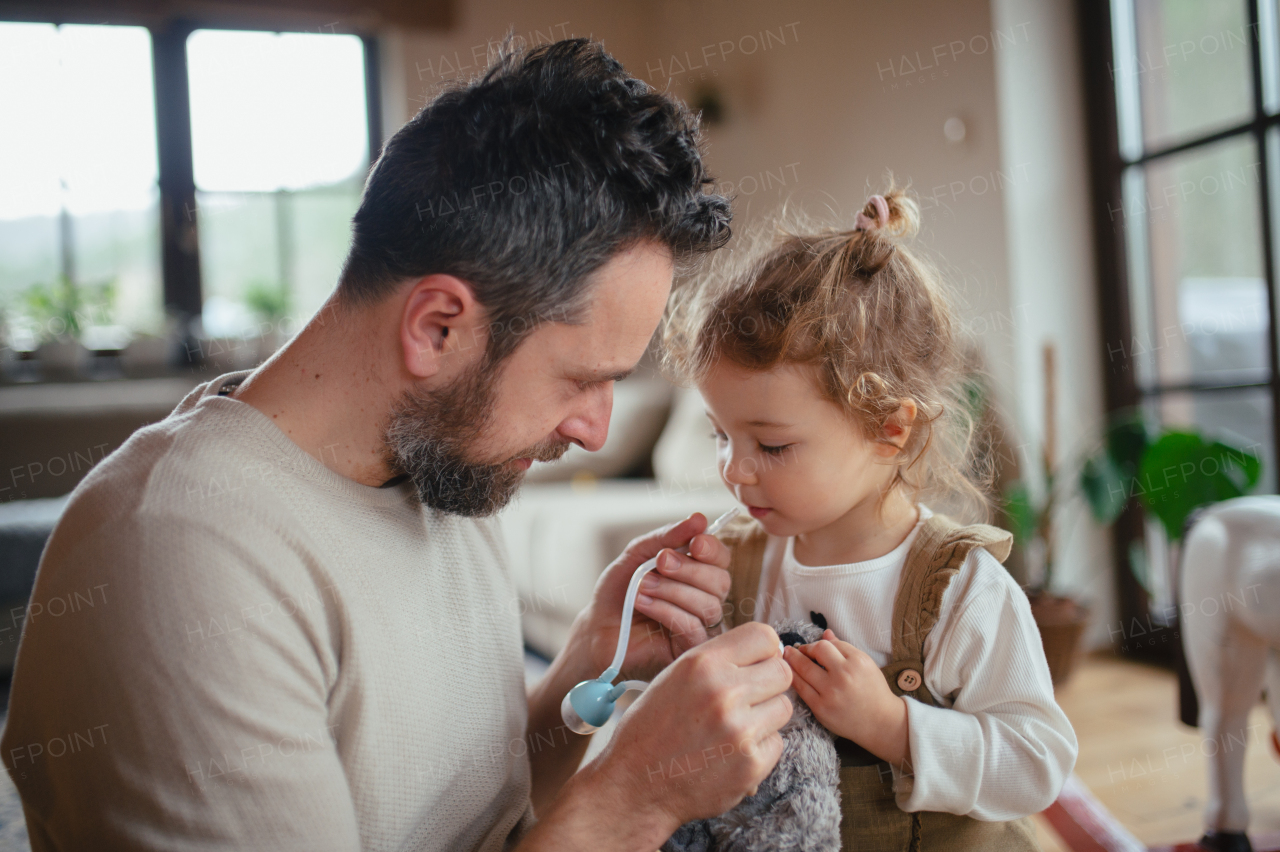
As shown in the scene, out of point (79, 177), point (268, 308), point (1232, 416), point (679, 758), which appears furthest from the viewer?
point (268, 308)

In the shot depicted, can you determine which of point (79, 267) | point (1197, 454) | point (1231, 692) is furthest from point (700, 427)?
point (79, 267)

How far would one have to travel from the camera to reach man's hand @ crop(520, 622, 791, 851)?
785 millimetres

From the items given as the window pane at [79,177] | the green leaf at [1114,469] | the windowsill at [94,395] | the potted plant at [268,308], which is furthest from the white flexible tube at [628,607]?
the window pane at [79,177]

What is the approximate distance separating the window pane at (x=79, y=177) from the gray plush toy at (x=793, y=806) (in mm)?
4622

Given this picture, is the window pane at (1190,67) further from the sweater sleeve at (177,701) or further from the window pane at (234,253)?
the window pane at (234,253)

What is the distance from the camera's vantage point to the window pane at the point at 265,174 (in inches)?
187

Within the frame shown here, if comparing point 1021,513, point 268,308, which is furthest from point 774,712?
point 268,308

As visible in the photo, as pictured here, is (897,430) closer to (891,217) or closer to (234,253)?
(891,217)

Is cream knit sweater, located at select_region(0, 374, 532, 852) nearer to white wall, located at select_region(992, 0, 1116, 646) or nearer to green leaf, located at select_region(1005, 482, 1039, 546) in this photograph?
green leaf, located at select_region(1005, 482, 1039, 546)

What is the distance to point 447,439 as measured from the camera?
897 mm

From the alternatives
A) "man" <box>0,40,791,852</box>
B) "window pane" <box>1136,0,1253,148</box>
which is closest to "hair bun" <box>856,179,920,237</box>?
"man" <box>0,40,791,852</box>

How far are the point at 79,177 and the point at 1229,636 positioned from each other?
16.5ft

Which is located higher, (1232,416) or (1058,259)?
(1058,259)

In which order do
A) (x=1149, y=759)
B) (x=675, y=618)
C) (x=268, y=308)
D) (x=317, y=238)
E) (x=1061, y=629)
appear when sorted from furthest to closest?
(x=317, y=238) < (x=268, y=308) < (x=1061, y=629) < (x=1149, y=759) < (x=675, y=618)
